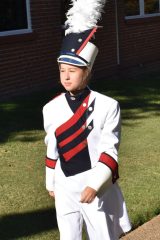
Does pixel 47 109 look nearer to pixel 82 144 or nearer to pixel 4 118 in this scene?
pixel 82 144

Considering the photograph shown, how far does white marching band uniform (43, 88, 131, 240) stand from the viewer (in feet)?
11.4

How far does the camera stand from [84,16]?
3531 mm

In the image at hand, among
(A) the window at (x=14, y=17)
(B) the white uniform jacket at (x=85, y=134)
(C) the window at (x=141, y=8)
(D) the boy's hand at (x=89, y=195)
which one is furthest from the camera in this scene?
(C) the window at (x=141, y=8)

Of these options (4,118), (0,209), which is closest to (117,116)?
(0,209)

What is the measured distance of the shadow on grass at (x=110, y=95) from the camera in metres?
9.01

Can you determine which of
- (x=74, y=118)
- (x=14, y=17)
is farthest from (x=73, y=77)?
(x=14, y=17)

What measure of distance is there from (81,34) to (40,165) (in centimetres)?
352

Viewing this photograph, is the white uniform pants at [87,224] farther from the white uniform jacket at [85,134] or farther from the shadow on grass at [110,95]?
the shadow on grass at [110,95]

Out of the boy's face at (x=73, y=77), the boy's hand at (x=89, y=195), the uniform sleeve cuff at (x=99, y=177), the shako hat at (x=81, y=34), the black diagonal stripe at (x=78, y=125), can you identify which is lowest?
the boy's hand at (x=89, y=195)

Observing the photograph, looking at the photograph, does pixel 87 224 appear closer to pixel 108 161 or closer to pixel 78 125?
pixel 108 161

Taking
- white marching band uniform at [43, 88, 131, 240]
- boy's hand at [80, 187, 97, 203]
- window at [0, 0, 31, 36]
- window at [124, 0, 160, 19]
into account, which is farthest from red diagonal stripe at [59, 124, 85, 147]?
window at [124, 0, 160, 19]

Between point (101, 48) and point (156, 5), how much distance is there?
374cm

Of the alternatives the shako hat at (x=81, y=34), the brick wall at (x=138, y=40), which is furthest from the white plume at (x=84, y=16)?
the brick wall at (x=138, y=40)

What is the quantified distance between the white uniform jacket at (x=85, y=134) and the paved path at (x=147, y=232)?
141 cm
